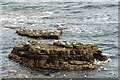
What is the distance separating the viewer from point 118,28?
133 feet

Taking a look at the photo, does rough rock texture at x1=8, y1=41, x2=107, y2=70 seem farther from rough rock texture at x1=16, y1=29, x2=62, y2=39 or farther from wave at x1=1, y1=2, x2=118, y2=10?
wave at x1=1, y1=2, x2=118, y2=10

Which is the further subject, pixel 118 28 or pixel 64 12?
pixel 64 12

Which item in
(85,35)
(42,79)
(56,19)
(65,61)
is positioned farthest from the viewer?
(56,19)

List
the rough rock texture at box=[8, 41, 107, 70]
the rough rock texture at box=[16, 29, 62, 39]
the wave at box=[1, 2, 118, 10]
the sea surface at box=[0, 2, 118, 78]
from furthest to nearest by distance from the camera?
the wave at box=[1, 2, 118, 10], the rough rock texture at box=[16, 29, 62, 39], the rough rock texture at box=[8, 41, 107, 70], the sea surface at box=[0, 2, 118, 78]

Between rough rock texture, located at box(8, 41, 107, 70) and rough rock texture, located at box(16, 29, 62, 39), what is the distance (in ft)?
22.9

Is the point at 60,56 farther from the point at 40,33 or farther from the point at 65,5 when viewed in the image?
the point at 65,5

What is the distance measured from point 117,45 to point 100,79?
9.27 meters

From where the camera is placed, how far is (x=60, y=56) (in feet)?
90.5

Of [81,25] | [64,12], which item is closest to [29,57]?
[81,25]

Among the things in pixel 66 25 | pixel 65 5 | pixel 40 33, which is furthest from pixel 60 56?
pixel 65 5

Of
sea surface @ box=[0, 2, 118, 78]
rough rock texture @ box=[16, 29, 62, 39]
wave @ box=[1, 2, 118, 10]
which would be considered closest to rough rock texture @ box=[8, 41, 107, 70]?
sea surface @ box=[0, 2, 118, 78]

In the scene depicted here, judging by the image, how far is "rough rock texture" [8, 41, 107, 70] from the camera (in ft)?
89.2

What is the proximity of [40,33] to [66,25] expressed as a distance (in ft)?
20.2

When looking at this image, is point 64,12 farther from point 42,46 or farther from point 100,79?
point 100,79
